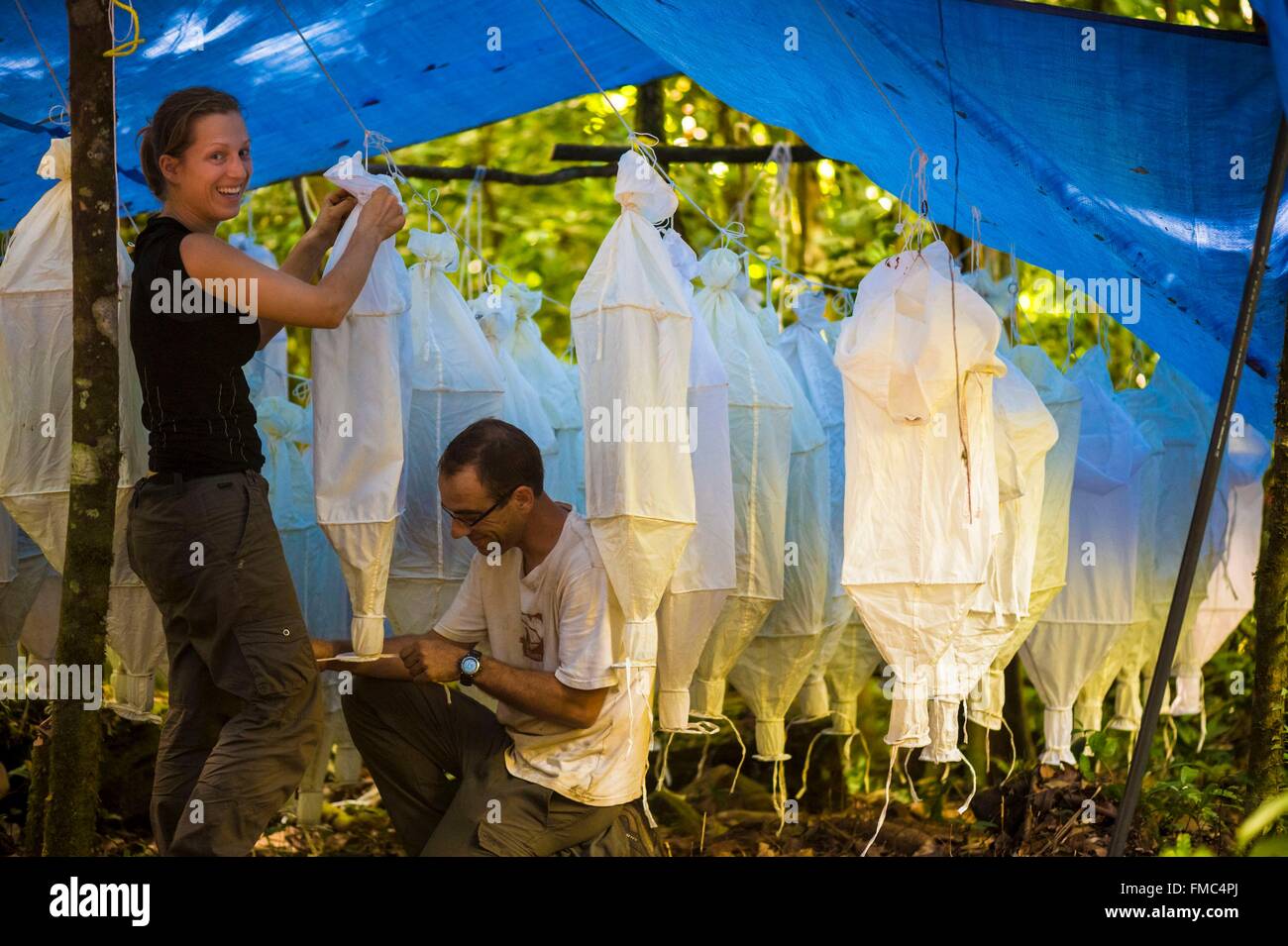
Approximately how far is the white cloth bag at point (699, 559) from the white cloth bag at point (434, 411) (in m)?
0.55

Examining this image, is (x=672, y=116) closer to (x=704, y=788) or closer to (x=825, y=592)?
(x=704, y=788)

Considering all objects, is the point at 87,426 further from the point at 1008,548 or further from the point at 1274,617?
the point at 1274,617

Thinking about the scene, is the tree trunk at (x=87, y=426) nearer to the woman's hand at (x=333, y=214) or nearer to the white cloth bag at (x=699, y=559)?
the woman's hand at (x=333, y=214)

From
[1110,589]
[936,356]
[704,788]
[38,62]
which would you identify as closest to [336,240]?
[38,62]

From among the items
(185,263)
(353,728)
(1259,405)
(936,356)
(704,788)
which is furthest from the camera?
(704,788)

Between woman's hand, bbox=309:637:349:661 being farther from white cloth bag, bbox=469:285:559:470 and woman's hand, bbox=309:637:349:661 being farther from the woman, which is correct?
white cloth bag, bbox=469:285:559:470

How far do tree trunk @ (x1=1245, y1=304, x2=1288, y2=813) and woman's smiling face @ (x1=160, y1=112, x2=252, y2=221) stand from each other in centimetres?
243

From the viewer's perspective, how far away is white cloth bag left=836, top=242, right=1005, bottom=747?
3.15 meters

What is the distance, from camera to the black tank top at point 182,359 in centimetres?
284

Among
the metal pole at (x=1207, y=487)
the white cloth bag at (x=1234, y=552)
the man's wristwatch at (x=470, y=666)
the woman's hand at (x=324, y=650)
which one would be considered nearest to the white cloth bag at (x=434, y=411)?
the woman's hand at (x=324, y=650)

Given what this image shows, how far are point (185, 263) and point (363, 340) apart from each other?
17.9 inches

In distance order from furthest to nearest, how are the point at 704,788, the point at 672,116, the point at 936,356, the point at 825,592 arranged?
the point at 672,116 < the point at 704,788 < the point at 825,592 < the point at 936,356

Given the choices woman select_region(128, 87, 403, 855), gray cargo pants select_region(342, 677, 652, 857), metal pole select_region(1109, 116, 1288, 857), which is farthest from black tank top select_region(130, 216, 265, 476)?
metal pole select_region(1109, 116, 1288, 857)

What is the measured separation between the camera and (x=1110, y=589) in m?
4.02
